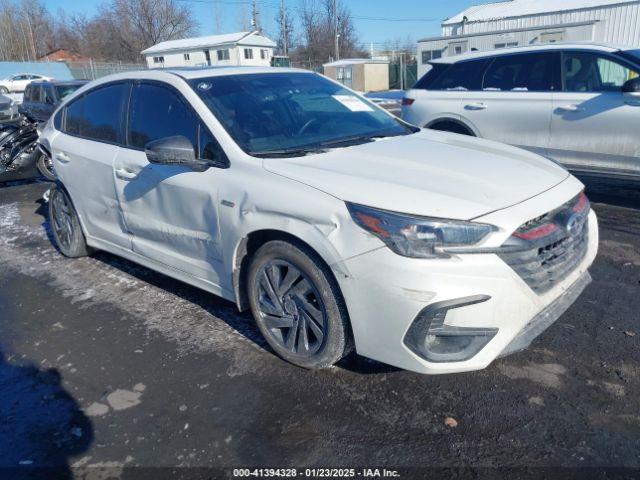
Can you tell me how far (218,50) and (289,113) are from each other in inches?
2079

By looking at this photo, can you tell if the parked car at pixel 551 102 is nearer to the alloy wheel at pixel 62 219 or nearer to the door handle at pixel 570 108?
the door handle at pixel 570 108

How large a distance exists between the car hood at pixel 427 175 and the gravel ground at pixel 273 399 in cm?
104

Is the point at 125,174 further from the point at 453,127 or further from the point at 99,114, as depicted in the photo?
the point at 453,127

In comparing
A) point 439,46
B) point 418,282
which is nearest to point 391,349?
point 418,282

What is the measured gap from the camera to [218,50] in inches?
2072

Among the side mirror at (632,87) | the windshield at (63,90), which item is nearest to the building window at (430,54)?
the windshield at (63,90)

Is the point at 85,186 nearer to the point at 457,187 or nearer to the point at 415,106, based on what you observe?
the point at 457,187

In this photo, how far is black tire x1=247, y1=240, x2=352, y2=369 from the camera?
9.45 ft

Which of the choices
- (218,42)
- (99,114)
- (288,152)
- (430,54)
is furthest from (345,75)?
(288,152)

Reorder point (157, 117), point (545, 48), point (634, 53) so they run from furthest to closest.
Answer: point (545, 48), point (634, 53), point (157, 117)

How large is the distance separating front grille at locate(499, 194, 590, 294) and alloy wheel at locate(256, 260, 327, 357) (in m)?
1.03

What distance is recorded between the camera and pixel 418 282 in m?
2.51

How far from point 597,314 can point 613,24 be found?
98.5ft

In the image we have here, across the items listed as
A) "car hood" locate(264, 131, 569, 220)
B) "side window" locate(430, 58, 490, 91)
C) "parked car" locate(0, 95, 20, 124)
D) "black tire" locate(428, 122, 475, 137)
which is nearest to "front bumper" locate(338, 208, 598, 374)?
"car hood" locate(264, 131, 569, 220)
